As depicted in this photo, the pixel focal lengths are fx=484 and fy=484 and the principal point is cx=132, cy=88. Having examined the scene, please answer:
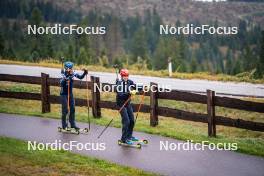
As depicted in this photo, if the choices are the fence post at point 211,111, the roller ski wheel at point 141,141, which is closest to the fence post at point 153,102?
the fence post at point 211,111

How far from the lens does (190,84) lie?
2386 centimetres

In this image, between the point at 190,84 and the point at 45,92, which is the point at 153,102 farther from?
the point at 190,84

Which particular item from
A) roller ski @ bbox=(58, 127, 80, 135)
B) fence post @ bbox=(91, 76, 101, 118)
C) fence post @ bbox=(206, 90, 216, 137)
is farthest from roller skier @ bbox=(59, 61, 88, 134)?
fence post @ bbox=(206, 90, 216, 137)

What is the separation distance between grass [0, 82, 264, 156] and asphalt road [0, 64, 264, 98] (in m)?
1.72

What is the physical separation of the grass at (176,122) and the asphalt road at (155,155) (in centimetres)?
65

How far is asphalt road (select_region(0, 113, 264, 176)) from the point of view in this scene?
33.8 ft
